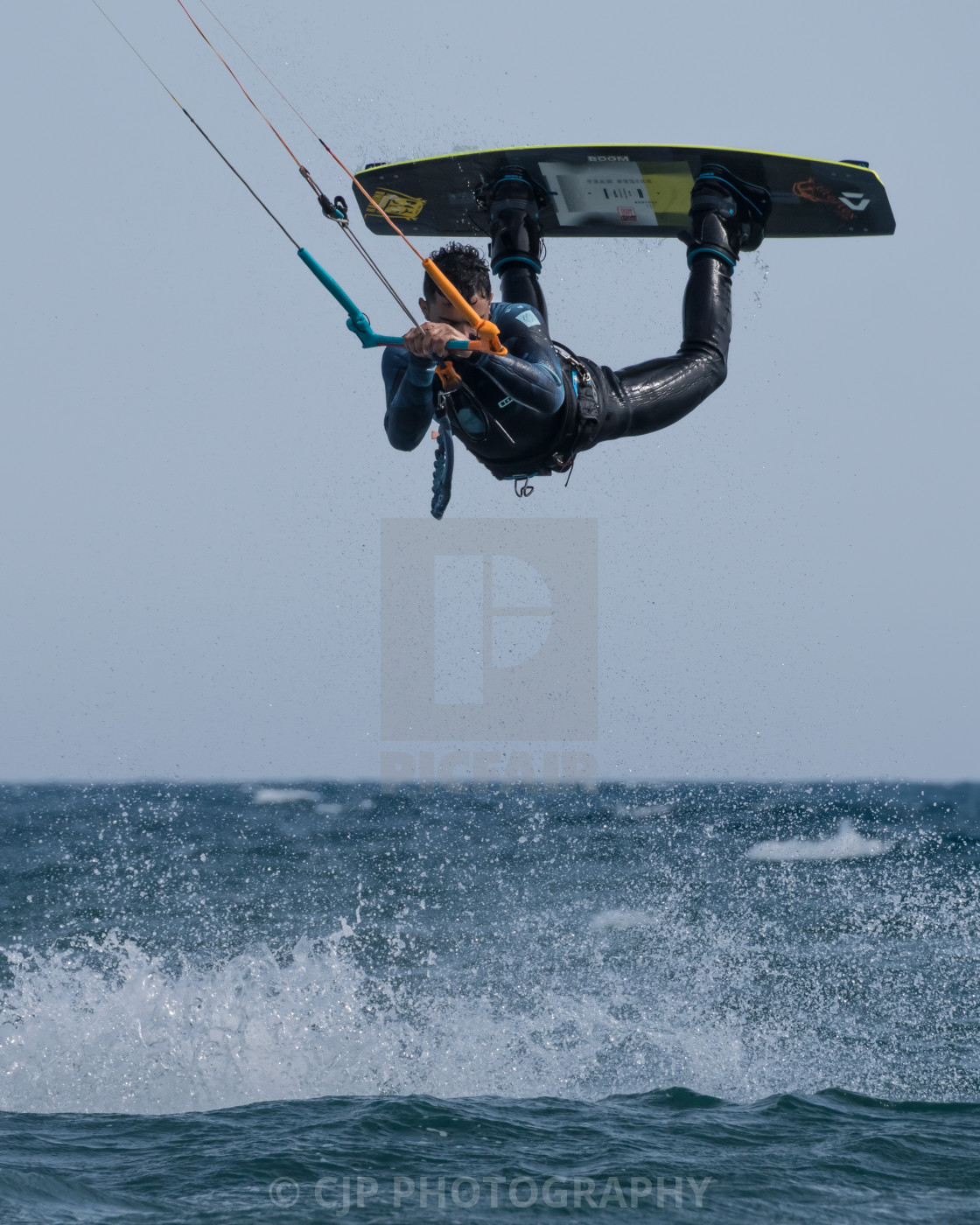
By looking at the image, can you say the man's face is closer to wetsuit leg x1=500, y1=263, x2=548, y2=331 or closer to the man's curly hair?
the man's curly hair

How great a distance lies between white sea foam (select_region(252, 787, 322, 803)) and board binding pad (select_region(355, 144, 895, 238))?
128 ft

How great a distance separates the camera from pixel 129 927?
1329 cm

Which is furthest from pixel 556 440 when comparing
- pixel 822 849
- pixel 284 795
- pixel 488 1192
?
pixel 284 795

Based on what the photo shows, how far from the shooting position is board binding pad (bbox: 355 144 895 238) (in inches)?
289

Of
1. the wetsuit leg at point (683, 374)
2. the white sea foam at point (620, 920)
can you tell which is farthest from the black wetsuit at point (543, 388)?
the white sea foam at point (620, 920)

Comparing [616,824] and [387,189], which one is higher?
[387,189]

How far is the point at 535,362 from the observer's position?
564 centimetres

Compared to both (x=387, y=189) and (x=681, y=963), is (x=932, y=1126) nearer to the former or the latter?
(x=681, y=963)

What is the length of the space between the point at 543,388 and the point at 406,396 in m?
0.65

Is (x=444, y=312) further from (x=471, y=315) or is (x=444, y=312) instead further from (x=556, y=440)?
(x=556, y=440)

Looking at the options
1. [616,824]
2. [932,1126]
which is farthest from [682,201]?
[616,824]

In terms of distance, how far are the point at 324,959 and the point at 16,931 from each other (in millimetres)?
4619

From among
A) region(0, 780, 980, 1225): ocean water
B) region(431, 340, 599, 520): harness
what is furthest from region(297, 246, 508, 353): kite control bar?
region(0, 780, 980, 1225): ocean water

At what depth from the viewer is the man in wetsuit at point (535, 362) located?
5453 millimetres
